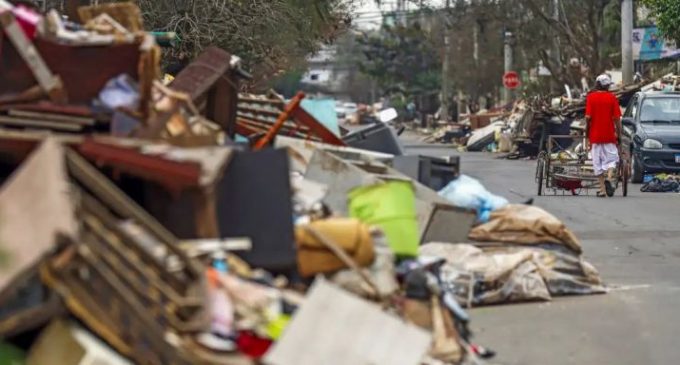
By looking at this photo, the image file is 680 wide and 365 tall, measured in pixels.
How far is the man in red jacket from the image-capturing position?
21.1m

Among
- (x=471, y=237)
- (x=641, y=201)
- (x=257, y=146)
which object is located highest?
(x=257, y=146)

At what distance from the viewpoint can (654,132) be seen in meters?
26.6

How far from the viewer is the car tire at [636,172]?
2628 cm

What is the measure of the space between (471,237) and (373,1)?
29663 mm

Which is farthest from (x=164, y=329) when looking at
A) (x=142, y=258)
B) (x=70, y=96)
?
(x=70, y=96)

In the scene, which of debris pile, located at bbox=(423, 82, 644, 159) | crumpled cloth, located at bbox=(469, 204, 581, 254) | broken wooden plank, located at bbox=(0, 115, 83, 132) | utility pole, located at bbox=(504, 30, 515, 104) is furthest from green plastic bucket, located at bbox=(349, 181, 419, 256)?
utility pole, located at bbox=(504, 30, 515, 104)

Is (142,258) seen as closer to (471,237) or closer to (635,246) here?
(471,237)

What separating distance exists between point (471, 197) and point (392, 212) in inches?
119

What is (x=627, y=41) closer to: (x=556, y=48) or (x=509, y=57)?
(x=556, y=48)

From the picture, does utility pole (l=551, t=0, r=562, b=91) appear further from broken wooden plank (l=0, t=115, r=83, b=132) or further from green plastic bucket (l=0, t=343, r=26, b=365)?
green plastic bucket (l=0, t=343, r=26, b=365)

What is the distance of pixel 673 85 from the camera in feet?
106

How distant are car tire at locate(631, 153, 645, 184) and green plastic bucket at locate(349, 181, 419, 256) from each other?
18.2 meters

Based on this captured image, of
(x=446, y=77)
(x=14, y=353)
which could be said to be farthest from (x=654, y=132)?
(x=446, y=77)

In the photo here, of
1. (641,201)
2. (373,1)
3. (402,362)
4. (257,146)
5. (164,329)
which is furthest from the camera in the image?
(373,1)
